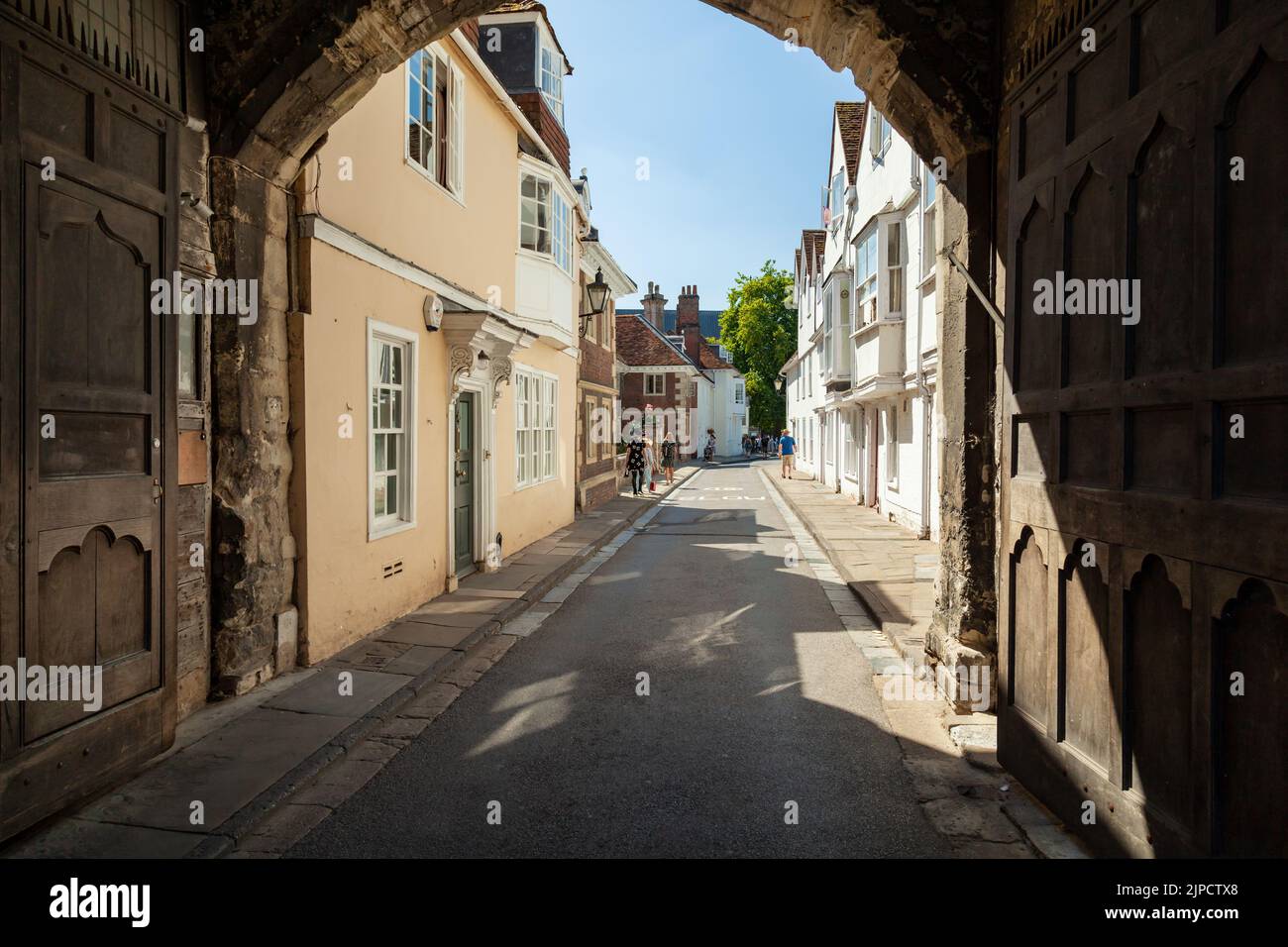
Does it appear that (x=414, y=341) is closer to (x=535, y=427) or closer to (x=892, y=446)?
(x=535, y=427)

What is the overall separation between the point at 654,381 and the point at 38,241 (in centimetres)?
4266

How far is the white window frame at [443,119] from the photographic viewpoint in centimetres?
793

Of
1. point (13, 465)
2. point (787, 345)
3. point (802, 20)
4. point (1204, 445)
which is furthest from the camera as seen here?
point (787, 345)

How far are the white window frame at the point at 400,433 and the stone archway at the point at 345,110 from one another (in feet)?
4.85

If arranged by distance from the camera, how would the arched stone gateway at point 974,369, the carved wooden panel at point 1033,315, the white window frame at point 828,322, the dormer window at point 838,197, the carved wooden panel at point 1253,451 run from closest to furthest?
the carved wooden panel at point 1253,451 < the arched stone gateway at point 974,369 < the carved wooden panel at point 1033,315 < the white window frame at point 828,322 < the dormer window at point 838,197

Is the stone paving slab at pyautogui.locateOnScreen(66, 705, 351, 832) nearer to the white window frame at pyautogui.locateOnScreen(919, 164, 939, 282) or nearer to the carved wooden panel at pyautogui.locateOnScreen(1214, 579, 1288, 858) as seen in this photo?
the carved wooden panel at pyautogui.locateOnScreen(1214, 579, 1288, 858)

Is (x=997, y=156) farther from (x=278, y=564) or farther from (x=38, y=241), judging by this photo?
(x=278, y=564)

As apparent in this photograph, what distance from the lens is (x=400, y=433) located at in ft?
26.0

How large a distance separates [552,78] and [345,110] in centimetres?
1074

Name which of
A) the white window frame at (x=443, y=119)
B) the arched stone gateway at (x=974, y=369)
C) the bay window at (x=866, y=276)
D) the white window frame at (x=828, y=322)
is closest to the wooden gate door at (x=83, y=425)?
the arched stone gateway at (x=974, y=369)

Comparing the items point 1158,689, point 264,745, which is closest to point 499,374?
point 264,745

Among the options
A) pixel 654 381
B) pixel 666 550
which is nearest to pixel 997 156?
pixel 666 550

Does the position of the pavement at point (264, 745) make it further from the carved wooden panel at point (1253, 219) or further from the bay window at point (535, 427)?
the bay window at point (535, 427)

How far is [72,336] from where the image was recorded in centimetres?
371
